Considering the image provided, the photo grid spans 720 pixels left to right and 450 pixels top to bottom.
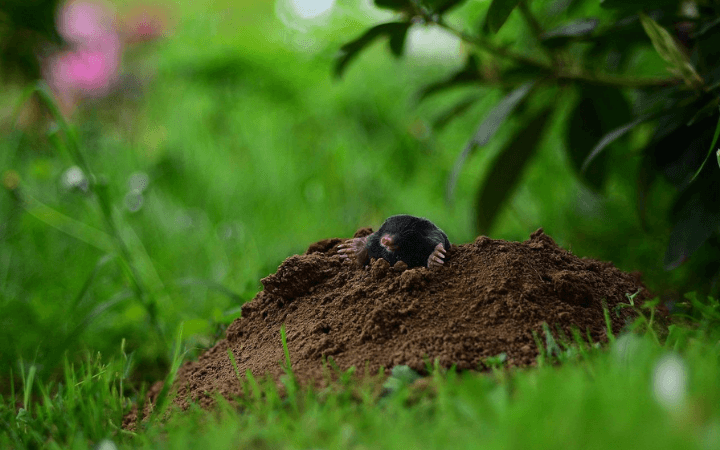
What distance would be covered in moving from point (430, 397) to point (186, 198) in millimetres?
2575

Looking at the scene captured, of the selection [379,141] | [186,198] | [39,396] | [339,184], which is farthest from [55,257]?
[379,141]

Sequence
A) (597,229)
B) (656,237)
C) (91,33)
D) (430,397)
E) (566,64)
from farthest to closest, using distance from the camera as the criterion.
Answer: (91,33) → (597,229) → (656,237) → (566,64) → (430,397)

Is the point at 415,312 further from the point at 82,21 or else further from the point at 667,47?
the point at 82,21

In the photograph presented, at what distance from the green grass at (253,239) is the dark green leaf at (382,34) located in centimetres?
73

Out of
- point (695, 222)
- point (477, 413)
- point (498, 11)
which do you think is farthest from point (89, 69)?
point (477, 413)

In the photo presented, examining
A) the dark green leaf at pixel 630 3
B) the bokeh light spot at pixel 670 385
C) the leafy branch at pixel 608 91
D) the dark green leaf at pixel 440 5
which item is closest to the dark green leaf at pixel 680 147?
the leafy branch at pixel 608 91

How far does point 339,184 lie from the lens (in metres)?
3.31

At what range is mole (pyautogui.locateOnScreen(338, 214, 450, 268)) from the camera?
1.33m

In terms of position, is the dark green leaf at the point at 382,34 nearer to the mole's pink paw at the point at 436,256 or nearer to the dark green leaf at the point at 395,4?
the dark green leaf at the point at 395,4

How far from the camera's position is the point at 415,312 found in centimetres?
125

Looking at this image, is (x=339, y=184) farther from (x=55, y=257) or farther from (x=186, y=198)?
(x=55, y=257)

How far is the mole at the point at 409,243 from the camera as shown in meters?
1.33

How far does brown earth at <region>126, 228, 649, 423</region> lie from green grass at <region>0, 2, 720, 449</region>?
0.09 meters

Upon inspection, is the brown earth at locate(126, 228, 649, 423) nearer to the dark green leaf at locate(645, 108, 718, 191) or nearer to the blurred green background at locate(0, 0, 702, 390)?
the blurred green background at locate(0, 0, 702, 390)
